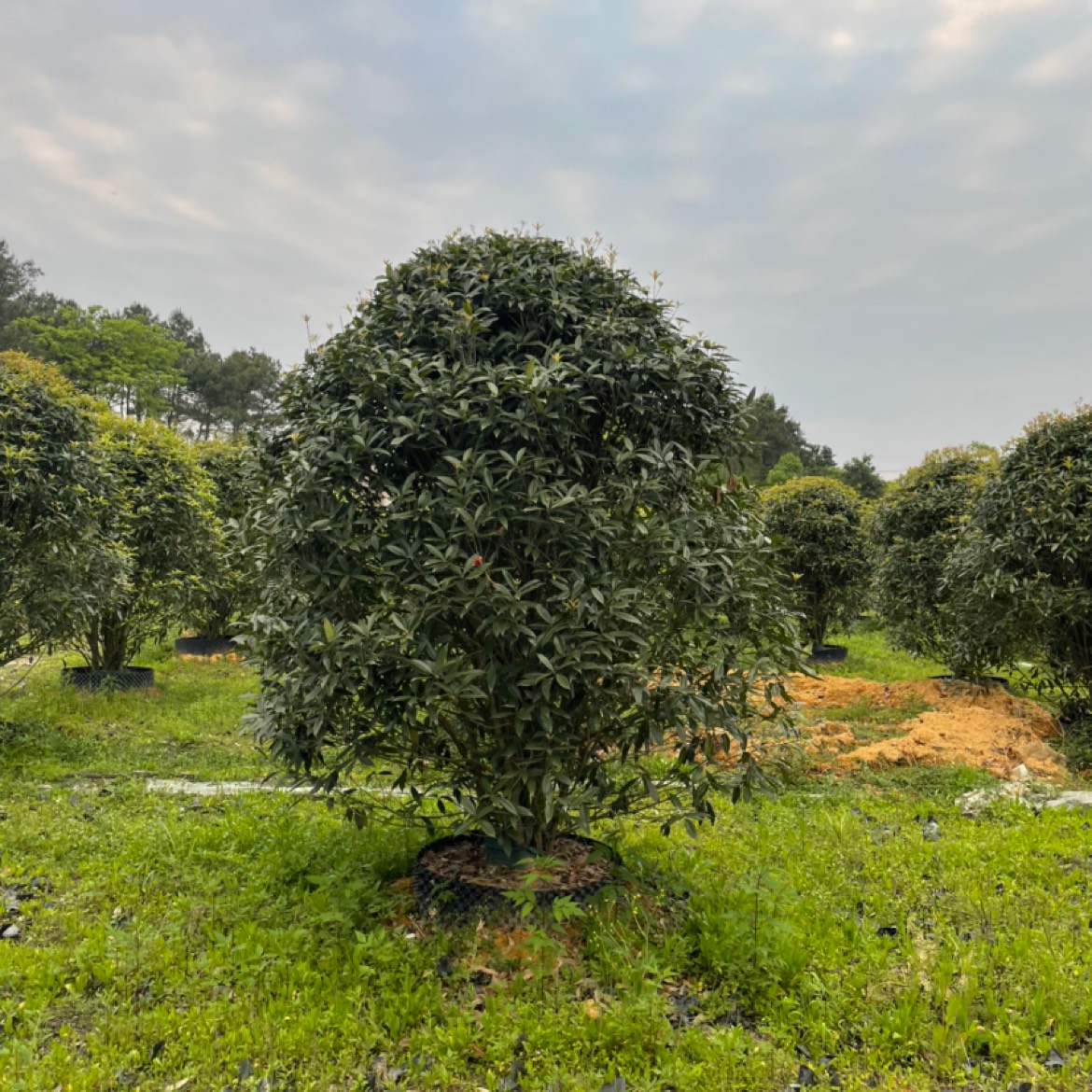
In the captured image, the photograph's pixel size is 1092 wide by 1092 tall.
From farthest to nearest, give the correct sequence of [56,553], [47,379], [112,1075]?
[47,379], [56,553], [112,1075]

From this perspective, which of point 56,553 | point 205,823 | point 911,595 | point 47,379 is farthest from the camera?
point 911,595

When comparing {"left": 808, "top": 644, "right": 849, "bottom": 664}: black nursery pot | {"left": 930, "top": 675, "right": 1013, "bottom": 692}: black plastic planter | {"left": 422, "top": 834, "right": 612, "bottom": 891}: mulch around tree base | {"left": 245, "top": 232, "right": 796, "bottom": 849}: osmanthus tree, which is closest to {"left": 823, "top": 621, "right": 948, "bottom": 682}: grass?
{"left": 808, "top": 644, "right": 849, "bottom": 664}: black nursery pot

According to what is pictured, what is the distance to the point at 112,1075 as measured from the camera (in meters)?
2.37

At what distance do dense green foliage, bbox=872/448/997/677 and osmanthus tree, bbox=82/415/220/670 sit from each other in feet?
28.4

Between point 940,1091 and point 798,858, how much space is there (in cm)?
168

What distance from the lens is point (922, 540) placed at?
10.5m

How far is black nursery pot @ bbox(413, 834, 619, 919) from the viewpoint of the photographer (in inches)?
123

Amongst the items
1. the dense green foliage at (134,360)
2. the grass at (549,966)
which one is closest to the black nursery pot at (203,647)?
the grass at (549,966)

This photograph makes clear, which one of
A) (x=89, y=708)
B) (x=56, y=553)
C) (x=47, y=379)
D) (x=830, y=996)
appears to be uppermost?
(x=47, y=379)

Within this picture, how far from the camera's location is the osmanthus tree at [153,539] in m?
9.55

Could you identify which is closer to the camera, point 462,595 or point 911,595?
point 462,595

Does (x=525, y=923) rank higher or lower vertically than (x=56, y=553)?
lower

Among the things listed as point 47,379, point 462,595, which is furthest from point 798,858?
point 47,379

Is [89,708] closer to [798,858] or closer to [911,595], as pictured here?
[798,858]
